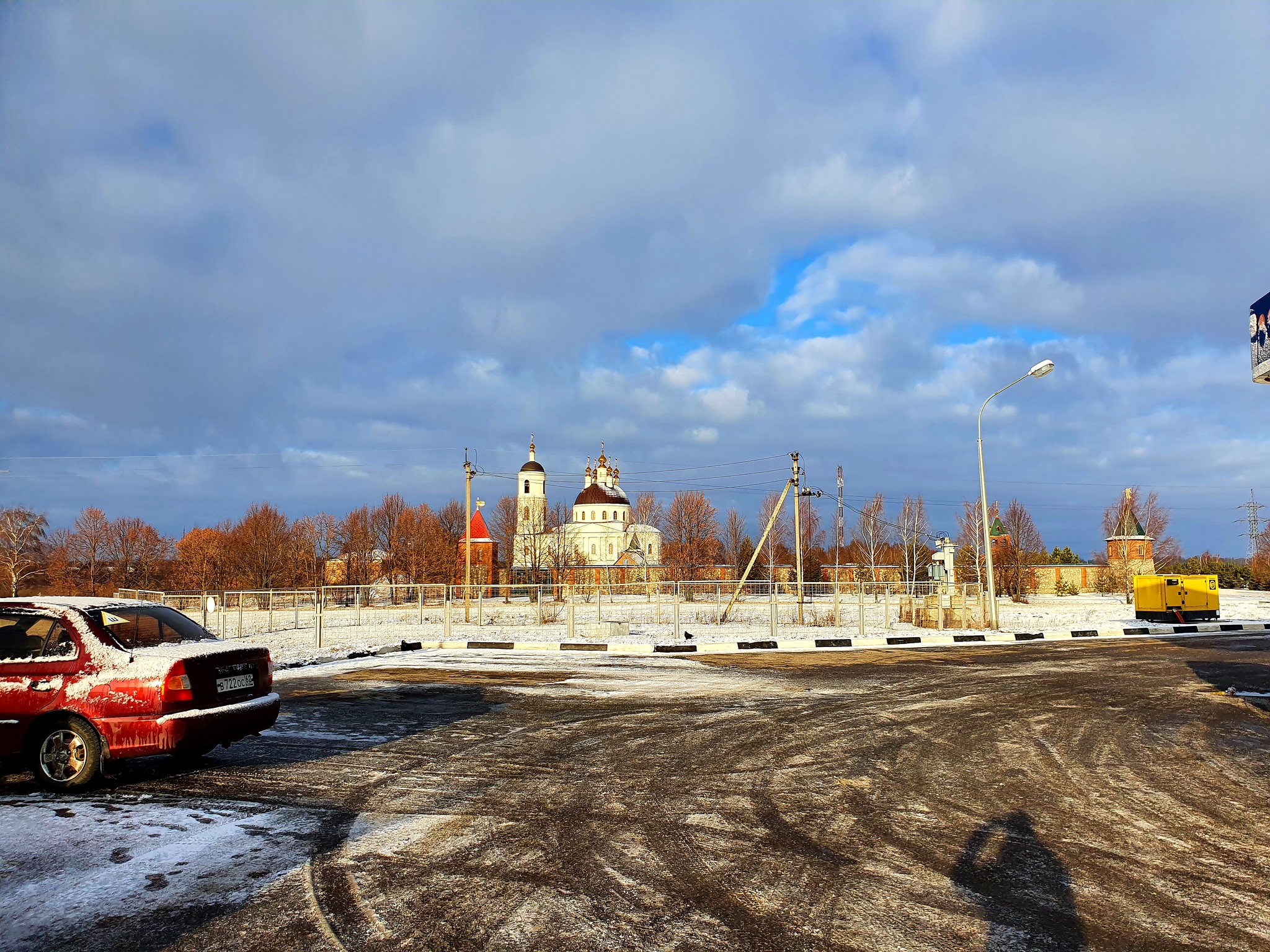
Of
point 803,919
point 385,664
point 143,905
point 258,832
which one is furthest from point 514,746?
point 385,664

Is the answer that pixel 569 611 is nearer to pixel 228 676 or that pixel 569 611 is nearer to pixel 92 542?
pixel 228 676

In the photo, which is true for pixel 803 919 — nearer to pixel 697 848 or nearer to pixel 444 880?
pixel 697 848

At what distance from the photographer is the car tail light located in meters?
6.86

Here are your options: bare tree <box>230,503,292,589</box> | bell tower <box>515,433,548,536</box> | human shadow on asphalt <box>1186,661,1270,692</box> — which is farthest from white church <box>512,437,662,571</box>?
human shadow on asphalt <box>1186,661,1270,692</box>

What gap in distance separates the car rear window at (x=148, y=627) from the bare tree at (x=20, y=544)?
66.2 meters

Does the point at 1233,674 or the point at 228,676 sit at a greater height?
the point at 228,676

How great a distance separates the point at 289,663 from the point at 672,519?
62.1m

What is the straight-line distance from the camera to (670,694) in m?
12.5

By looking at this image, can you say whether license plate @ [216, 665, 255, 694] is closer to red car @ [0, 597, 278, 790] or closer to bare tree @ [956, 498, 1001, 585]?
red car @ [0, 597, 278, 790]

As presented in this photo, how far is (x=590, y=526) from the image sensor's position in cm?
10838

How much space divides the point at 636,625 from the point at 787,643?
8.51m

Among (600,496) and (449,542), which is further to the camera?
(600,496)

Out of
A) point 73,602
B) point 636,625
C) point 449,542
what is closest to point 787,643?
point 636,625

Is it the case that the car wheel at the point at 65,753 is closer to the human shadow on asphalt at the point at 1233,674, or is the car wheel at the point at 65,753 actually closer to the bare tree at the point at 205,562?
the human shadow on asphalt at the point at 1233,674
